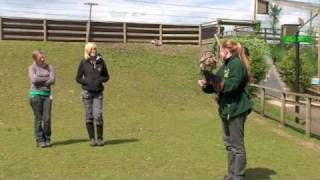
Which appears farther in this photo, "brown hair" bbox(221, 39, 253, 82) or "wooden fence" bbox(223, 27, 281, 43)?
"wooden fence" bbox(223, 27, 281, 43)

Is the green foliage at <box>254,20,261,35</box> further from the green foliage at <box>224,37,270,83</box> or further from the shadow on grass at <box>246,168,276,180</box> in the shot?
the shadow on grass at <box>246,168,276,180</box>

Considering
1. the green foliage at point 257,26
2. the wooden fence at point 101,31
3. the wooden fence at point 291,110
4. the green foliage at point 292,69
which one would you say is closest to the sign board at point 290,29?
the wooden fence at point 291,110

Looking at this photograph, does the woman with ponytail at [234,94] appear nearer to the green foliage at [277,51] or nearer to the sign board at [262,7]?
the green foliage at [277,51]

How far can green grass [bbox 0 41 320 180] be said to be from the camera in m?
8.11

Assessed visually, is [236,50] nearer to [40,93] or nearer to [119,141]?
[40,93]

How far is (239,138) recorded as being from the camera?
269 inches

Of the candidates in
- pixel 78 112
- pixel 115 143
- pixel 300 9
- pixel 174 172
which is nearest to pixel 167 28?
pixel 300 9

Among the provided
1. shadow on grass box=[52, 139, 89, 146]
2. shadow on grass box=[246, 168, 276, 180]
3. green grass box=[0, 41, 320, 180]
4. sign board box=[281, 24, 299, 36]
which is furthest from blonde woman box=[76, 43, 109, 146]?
sign board box=[281, 24, 299, 36]

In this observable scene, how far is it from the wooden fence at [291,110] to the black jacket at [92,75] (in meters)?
4.32

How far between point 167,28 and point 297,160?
21.5 meters

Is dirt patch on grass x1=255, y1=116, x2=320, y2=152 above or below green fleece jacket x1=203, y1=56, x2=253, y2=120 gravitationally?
below

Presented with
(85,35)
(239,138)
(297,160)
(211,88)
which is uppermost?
(85,35)

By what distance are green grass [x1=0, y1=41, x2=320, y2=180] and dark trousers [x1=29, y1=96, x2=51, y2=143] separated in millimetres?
308

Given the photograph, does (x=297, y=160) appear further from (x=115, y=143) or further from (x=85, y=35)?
(x=85, y=35)
